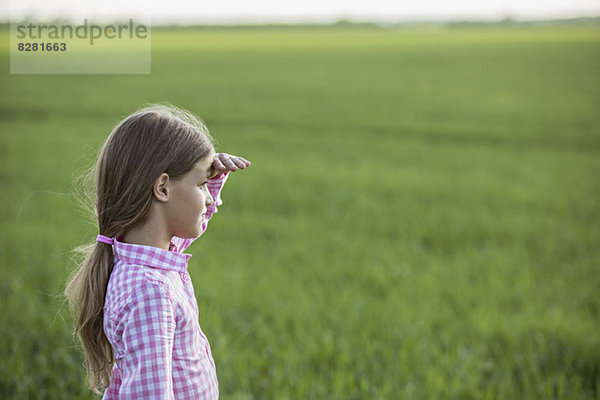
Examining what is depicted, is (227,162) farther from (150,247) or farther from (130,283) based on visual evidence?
(130,283)

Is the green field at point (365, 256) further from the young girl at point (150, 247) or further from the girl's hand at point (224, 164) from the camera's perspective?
the girl's hand at point (224, 164)

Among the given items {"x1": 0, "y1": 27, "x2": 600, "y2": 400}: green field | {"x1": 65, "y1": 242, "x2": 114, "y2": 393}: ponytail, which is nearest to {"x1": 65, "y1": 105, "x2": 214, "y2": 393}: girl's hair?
{"x1": 65, "y1": 242, "x2": 114, "y2": 393}: ponytail

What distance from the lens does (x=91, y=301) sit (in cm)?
167

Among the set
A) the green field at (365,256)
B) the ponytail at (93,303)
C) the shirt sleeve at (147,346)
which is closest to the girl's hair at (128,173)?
the ponytail at (93,303)

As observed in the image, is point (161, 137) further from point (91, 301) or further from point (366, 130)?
point (366, 130)

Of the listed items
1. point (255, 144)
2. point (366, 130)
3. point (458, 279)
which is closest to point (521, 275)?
point (458, 279)

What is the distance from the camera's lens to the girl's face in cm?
161

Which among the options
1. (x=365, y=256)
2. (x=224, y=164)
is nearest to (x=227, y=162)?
(x=224, y=164)

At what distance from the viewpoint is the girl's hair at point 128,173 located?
1.59m

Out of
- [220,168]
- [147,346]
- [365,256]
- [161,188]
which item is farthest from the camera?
[365,256]

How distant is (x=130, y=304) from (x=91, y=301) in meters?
0.21

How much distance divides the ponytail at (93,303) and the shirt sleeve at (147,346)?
184 millimetres

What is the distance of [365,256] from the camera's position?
6500 mm

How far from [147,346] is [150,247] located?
0.83ft
